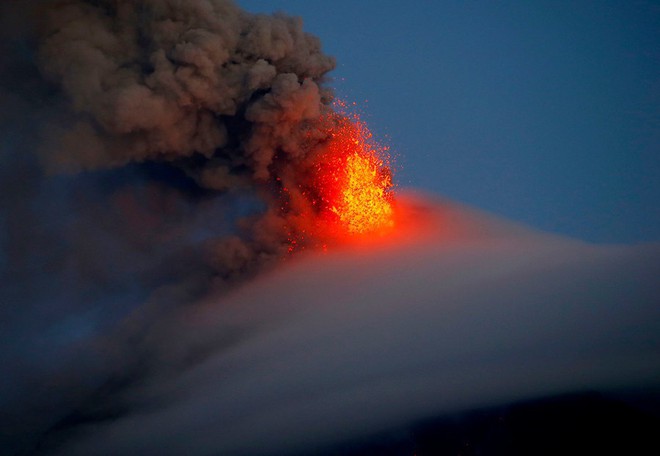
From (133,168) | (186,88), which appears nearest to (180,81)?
(186,88)

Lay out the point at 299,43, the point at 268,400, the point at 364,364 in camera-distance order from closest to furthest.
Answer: the point at 268,400 → the point at 364,364 → the point at 299,43

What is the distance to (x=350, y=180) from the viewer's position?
2289 centimetres

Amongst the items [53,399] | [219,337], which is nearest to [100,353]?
[53,399]

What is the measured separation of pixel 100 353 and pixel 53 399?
7.40 feet

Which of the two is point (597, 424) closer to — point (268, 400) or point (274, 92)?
point (268, 400)

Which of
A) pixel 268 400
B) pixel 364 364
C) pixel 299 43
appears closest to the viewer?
pixel 268 400

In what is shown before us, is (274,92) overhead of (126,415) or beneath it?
overhead

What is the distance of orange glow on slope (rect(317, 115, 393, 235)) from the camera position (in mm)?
22516

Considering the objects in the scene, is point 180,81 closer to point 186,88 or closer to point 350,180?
point 186,88

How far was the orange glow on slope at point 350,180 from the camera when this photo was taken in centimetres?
2252

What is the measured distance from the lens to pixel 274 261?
75.8 feet

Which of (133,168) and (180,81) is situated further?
(133,168)

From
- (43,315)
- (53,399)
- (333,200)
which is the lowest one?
(53,399)

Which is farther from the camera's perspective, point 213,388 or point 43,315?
point 43,315
